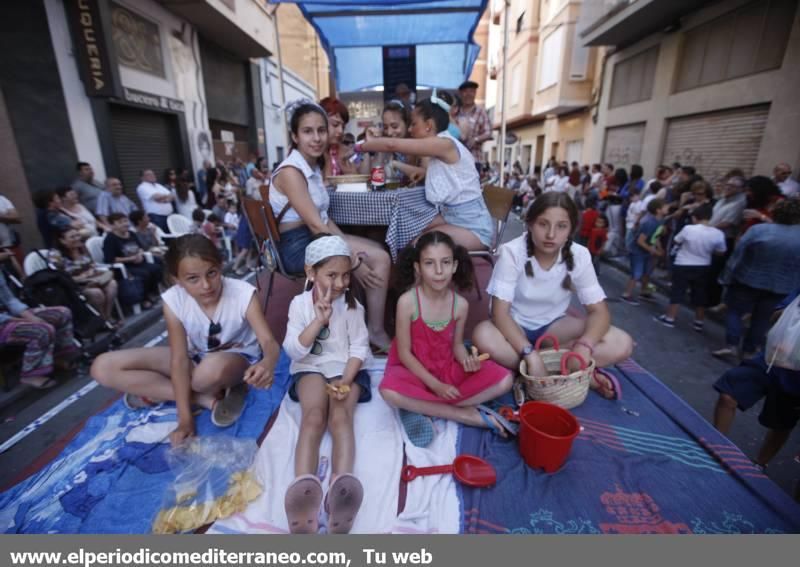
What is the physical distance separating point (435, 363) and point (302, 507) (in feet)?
3.47

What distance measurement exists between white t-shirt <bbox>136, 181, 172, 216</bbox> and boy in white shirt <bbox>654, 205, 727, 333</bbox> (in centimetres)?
785

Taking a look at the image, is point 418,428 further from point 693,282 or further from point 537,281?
point 693,282

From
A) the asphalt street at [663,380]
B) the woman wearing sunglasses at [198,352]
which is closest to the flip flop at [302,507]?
the woman wearing sunglasses at [198,352]

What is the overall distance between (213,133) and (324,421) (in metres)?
11.3

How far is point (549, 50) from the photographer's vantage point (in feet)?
50.2

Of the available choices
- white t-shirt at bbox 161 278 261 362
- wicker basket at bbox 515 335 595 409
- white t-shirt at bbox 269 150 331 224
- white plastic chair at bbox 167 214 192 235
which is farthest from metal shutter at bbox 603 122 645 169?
white t-shirt at bbox 161 278 261 362

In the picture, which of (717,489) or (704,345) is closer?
(717,489)

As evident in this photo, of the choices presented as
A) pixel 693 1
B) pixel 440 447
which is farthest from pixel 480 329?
pixel 693 1

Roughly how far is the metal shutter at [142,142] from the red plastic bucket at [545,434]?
8086 millimetres

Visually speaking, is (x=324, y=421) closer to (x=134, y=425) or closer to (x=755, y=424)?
(x=134, y=425)

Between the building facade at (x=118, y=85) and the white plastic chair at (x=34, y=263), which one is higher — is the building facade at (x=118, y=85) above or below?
above

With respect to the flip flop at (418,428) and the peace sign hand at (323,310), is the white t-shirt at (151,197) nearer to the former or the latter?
the peace sign hand at (323,310)

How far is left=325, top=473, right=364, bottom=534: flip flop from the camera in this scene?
61.3 inches

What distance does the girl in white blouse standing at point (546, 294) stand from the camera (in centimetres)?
240
